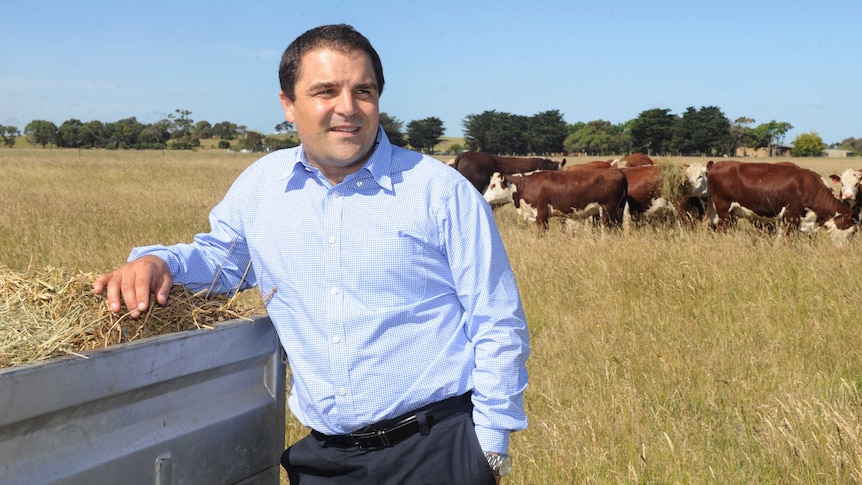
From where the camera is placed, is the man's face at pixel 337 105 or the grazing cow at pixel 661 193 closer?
the man's face at pixel 337 105

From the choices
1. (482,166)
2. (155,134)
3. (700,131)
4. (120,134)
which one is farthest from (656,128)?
(482,166)

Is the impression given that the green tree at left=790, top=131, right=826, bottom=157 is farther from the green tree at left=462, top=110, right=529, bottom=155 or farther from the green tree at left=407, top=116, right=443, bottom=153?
the green tree at left=407, top=116, right=443, bottom=153

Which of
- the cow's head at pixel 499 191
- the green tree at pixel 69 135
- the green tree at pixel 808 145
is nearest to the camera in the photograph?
the cow's head at pixel 499 191

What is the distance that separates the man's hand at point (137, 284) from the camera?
2.27 m

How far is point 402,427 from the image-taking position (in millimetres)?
2361

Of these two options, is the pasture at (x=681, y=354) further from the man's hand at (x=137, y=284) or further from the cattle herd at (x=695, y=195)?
the man's hand at (x=137, y=284)

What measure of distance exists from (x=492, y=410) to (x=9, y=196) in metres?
17.9

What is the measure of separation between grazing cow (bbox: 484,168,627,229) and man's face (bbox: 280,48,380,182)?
12.4 metres

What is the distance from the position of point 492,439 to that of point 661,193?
1356 cm

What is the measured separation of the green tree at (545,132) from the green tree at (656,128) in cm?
1702

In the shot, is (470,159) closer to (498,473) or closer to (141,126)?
(498,473)

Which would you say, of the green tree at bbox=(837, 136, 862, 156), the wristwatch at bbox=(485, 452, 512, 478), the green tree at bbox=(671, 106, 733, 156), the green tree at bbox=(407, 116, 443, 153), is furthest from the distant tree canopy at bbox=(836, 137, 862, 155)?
the wristwatch at bbox=(485, 452, 512, 478)

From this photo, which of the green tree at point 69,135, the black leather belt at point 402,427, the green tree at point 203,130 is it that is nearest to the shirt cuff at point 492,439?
the black leather belt at point 402,427

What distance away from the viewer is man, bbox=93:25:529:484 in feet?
7.64
